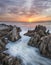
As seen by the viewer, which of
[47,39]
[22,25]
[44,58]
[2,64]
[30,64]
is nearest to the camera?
[2,64]

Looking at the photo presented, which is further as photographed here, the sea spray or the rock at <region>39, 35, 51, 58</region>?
the rock at <region>39, 35, 51, 58</region>

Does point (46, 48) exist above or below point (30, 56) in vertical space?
above

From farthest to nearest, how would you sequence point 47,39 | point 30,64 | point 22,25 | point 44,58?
point 22,25, point 47,39, point 44,58, point 30,64

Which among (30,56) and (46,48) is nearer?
(46,48)

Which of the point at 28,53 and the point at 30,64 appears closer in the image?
the point at 30,64

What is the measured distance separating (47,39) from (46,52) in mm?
3326

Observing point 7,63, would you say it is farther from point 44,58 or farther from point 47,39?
point 47,39

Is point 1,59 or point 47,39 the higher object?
point 47,39

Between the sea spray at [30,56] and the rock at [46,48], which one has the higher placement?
the rock at [46,48]

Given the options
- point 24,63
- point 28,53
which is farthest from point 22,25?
point 24,63

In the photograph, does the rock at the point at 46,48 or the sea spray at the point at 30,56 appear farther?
the rock at the point at 46,48

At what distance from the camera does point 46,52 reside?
1037 inches

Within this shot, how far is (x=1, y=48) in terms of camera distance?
2891cm

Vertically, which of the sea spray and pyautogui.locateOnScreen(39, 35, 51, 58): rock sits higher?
pyautogui.locateOnScreen(39, 35, 51, 58): rock
